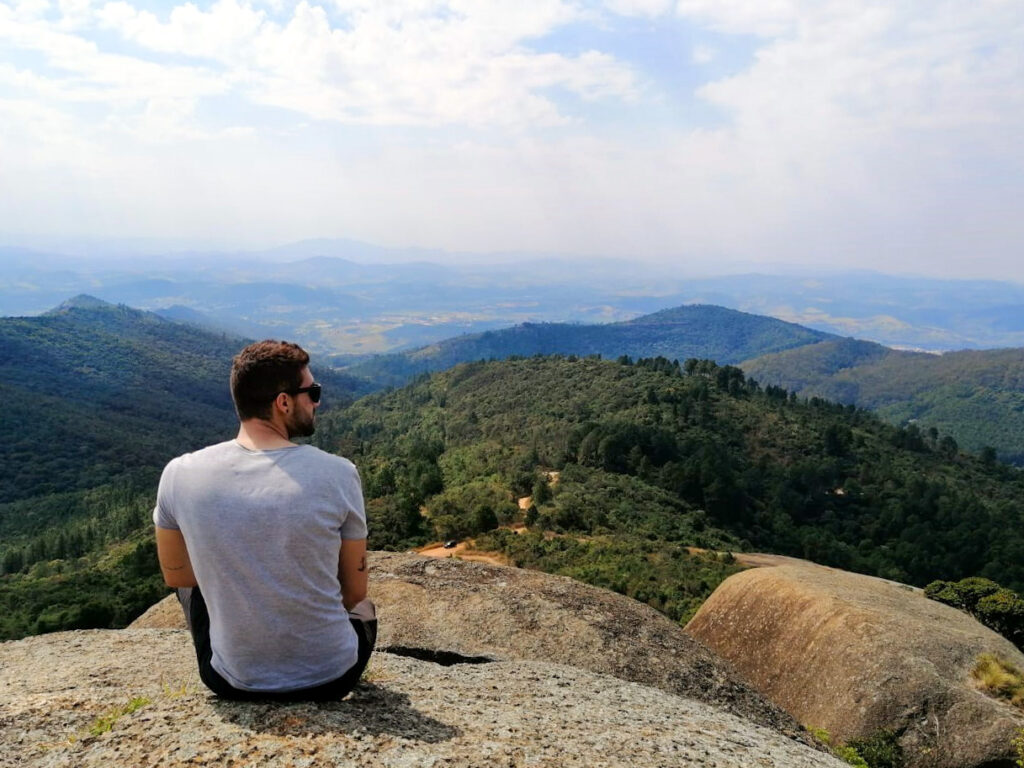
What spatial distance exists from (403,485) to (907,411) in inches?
6824

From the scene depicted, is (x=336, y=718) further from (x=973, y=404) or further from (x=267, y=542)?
(x=973, y=404)

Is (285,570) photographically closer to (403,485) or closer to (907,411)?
(403,485)

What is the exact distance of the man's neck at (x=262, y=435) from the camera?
3.94 meters

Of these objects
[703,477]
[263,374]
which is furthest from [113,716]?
[703,477]

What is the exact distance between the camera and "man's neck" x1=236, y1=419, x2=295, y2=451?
394 centimetres

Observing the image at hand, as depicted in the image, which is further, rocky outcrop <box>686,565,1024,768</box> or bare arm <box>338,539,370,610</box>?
rocky outcrop <box>686,565,1024,768</box>

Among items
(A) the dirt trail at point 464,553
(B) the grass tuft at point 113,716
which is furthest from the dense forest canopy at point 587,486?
(B) the grass tuft at point 113,716

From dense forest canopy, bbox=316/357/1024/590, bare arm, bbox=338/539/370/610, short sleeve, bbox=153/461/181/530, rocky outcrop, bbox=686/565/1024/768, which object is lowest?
dense forest canopy, bbox=316/357/1024/590

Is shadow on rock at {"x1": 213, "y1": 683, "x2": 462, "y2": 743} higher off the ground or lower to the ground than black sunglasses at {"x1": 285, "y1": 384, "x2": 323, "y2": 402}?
lower

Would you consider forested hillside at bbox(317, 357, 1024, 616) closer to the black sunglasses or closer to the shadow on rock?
the shadow on rock

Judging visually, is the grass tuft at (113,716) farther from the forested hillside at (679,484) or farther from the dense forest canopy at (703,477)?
the dense forest canopy at (703,477)

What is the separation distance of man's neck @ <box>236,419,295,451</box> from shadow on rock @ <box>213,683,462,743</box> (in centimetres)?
171

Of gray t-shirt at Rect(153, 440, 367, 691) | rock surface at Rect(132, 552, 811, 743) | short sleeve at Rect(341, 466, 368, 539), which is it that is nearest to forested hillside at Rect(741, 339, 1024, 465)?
rock surface at Rect(132, 552, 811, 743)

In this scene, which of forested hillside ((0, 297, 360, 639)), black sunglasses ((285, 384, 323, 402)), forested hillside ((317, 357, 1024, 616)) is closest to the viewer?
black sunglasses ((285, 384, 323, 402))
